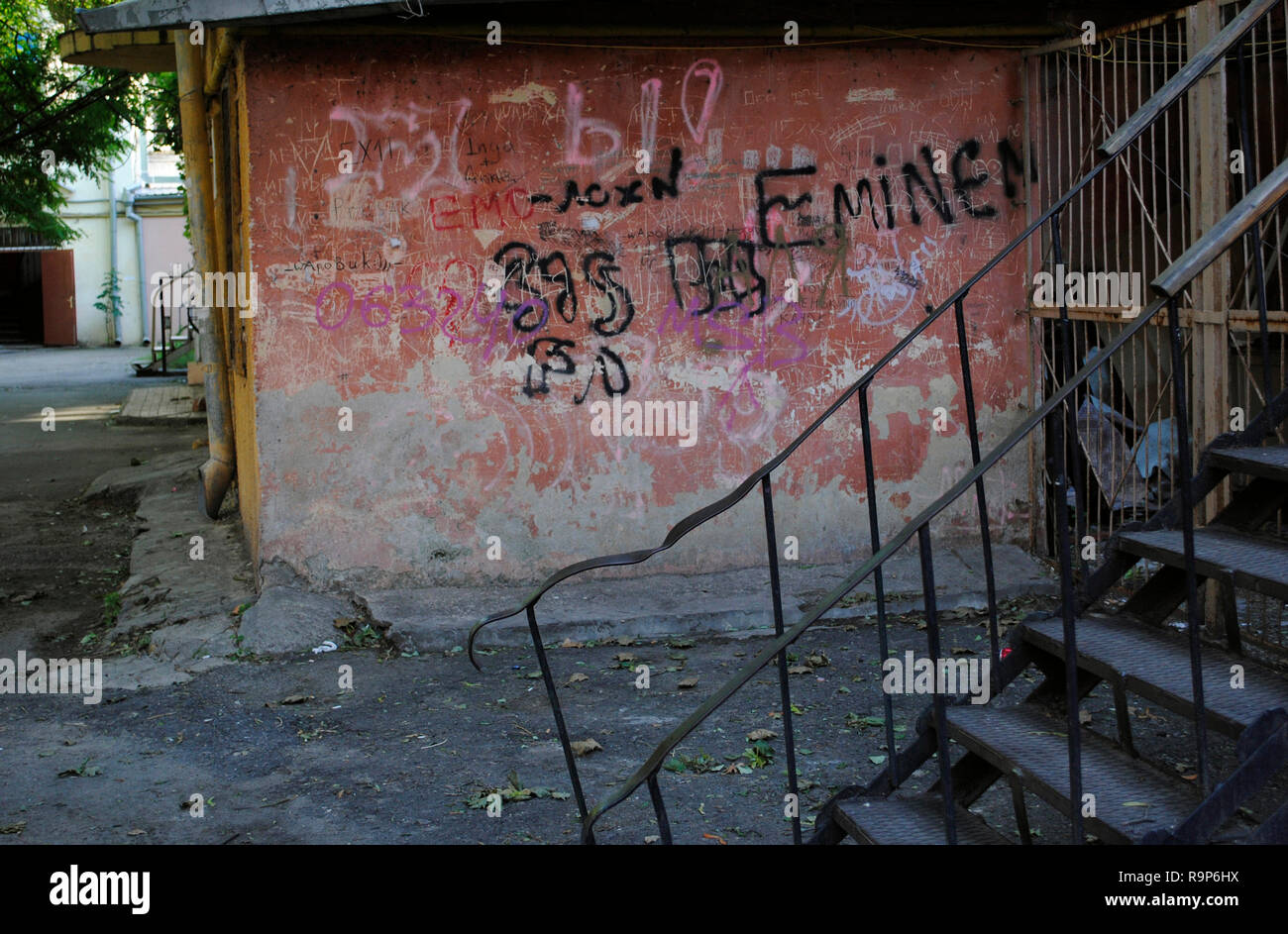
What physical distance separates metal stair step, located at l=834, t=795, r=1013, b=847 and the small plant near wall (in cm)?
3240

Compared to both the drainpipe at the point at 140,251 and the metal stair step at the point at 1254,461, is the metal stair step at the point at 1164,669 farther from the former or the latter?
the drainpipe at the point at 140,251

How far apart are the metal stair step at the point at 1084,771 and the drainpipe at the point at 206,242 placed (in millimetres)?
6343

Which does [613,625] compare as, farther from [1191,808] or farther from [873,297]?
[1191,808]

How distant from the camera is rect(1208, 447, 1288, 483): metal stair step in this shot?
12.3 ft

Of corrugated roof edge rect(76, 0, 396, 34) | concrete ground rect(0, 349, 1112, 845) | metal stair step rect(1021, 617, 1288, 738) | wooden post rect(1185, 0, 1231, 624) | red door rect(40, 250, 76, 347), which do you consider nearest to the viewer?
metal stair step rect(1021, 617, 1288, 738)

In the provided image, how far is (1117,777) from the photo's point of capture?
10.7ft

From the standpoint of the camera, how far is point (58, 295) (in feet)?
106

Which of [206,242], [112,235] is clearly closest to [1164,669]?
[206,242]

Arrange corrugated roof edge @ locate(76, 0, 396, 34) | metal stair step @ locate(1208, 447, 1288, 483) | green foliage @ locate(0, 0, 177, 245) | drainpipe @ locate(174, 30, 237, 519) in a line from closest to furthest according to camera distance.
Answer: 1. metal stair step @ locate(1208, 447, 1288, 483)
2. corrugated roof edge @ locate(76, 0, 396, 34)
3. drainpipe @ locate(174, 30, 237, 519)
4. green foliage @ locate(0, 0, 177, 245)

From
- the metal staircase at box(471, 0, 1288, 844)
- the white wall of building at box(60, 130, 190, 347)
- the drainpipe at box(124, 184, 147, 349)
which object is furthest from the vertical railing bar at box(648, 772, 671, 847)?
the drainpipe at box(124, 184, 147, 349)

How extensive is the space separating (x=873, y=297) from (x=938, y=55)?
150cm

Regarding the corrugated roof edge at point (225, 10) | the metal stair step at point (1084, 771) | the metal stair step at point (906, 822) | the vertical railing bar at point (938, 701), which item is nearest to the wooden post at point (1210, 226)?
the metal stair step at point (1084, 771)

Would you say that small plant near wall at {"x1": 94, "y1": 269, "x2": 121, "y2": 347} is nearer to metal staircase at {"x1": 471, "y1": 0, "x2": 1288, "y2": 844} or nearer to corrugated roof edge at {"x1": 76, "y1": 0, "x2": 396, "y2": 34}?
corrugated roof edge at {"x1": 76, "y1": 0, "x2": 396, "y2": 34}

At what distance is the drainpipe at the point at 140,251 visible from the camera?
3244 centimetres
